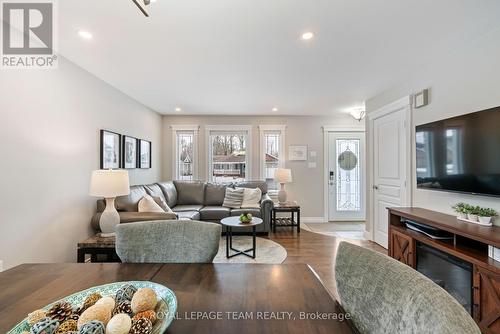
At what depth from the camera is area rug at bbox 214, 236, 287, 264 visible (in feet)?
10.5

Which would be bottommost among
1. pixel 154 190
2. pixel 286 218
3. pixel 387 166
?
pixel 286 218

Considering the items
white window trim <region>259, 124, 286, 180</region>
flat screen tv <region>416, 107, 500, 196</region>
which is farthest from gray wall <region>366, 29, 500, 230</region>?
white window trim <region>259, 124, 286, 180</region>

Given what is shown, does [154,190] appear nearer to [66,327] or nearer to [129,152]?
[129,152]

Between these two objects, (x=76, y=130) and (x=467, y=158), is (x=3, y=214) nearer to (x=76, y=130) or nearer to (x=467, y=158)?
(x=76, y=130)

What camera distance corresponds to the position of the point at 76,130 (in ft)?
9.05

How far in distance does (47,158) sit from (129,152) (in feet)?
5.22

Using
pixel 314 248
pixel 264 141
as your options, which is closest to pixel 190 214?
pixel 314 248

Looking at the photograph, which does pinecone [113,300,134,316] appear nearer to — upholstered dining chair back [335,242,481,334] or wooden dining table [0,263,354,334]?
wooden dining table [0,263,354,334]

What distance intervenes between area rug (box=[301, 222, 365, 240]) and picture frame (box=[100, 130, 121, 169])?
3681 millimetres

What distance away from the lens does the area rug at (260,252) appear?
3.20m

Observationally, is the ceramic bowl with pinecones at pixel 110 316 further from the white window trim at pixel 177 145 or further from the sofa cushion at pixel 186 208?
the white window trim at pixel 177 145

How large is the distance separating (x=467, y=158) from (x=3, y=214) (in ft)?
13.2

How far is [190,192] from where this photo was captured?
5.06 metres

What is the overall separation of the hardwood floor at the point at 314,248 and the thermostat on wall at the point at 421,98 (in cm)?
211
